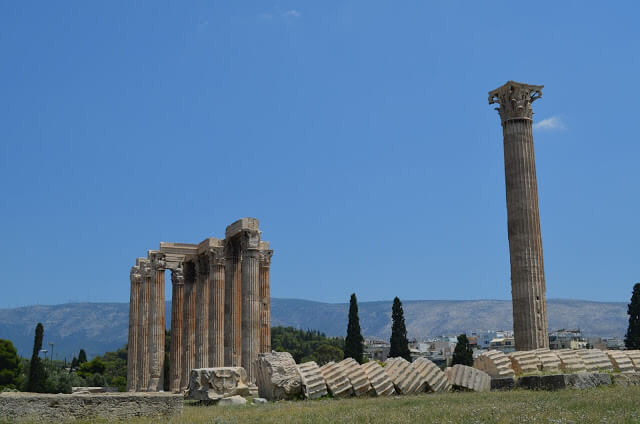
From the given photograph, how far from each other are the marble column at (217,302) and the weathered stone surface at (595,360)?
61.1ft

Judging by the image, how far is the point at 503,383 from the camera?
21688 mm

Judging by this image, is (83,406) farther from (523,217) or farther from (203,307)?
(203,307)

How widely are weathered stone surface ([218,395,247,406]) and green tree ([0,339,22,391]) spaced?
4928cm

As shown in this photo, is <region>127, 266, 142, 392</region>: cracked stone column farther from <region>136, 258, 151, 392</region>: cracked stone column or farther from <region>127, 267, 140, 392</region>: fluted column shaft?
<region>136, 258, 151, 392</region>: cracked stone column

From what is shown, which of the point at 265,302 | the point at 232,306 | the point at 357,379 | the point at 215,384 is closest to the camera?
the point at 357,379

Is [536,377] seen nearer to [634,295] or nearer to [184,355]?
[184,355]

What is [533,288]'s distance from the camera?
89.2ft

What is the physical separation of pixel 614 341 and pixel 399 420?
100394 millimetres

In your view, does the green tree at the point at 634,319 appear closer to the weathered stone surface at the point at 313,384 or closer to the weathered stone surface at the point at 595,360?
the weathered stone surface at the point at 595,360

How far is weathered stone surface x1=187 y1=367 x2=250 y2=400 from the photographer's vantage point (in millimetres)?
23844

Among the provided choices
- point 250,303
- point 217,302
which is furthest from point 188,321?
point 250,303

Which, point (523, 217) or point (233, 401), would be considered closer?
point (233, 401)

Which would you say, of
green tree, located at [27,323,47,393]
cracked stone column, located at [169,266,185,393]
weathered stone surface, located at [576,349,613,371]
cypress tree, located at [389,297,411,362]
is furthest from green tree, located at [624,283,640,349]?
green tree, located at [27,323,47,393]

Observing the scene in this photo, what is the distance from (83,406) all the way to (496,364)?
12681 mm
